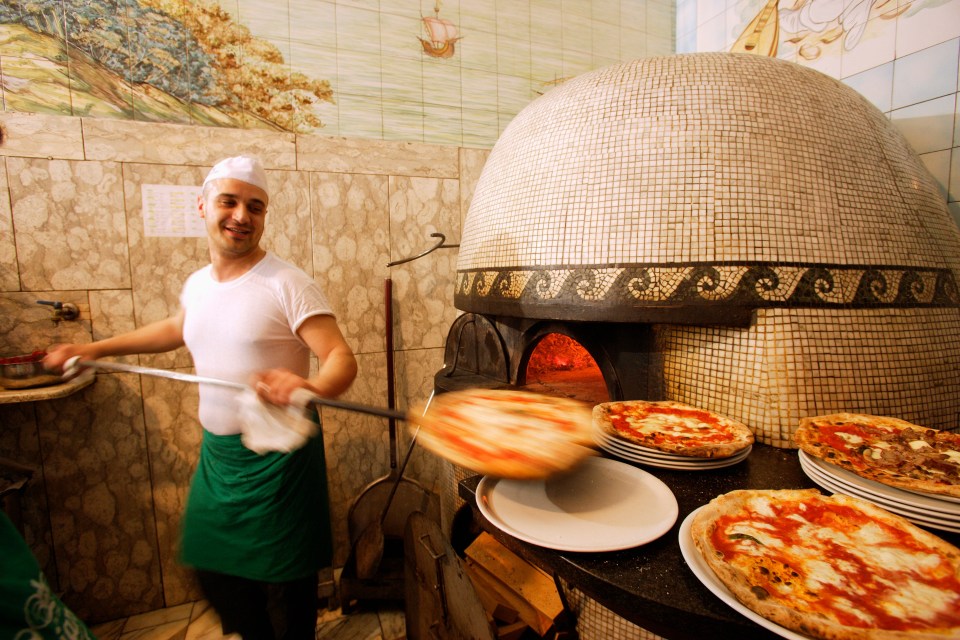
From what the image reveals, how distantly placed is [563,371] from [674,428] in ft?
4.91

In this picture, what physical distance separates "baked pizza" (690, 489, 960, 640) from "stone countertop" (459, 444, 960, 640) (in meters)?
0.08

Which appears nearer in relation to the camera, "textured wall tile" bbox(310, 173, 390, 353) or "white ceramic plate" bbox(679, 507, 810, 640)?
"white ceramic plate" bbox(679, 507, 810, 640)

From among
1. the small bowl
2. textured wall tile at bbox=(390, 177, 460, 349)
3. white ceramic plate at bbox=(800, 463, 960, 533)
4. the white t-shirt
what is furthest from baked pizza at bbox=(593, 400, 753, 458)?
the small bowl

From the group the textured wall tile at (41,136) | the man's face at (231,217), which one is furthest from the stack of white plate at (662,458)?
the textured wall tile at (41,136)

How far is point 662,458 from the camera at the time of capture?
1415 millimetres

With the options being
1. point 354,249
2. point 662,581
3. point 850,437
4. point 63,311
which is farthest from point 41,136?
point 850,437

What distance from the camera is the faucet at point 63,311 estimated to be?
7.80 feet

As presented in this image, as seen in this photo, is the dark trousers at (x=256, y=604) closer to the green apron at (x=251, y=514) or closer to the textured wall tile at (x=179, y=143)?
the green apron at (x=251, y=514)

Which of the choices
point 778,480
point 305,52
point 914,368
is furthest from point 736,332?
point 305,52

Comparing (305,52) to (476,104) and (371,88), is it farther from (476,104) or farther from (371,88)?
(476,104)

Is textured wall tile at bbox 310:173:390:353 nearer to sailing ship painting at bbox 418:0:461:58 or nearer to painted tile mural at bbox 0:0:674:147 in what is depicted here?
painted tile mural at bbox 0:0:674:147

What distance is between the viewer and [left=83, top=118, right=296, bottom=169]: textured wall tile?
8.14 ft

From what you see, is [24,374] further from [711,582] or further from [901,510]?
[901,510]

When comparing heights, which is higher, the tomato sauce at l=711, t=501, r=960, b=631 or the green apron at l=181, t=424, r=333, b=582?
the tomato sauce at l=711, t=501, r=960, b=631
